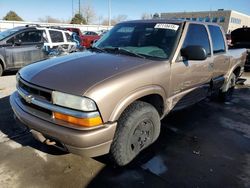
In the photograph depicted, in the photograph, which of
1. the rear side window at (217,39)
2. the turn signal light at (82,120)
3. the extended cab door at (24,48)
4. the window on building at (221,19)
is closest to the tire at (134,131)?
the turn signal light at (82,120)

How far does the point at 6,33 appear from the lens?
830 centimetres

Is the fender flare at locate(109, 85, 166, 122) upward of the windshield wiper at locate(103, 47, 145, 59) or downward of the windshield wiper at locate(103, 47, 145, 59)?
downward

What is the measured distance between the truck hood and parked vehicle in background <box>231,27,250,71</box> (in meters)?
8.22

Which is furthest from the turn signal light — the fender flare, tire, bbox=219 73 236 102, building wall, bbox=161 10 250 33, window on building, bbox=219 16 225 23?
window on building, bbox=219 16 225 23

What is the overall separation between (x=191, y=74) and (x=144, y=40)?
90 cm

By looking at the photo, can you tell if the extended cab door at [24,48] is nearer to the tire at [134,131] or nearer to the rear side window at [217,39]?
the rear side window at [217,39]

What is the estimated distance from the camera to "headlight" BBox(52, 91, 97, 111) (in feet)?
7.80

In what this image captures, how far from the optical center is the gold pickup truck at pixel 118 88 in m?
2.45

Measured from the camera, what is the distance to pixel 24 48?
838 centimetres

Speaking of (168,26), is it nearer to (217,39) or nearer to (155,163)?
(217,39)

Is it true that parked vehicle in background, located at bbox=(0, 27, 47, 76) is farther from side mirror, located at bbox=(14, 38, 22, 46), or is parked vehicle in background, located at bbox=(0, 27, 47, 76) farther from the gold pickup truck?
the gold pickup truck

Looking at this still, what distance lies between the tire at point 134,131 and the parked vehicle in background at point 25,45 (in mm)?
5093

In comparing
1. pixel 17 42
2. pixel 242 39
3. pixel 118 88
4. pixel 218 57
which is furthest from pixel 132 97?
pixel 242 39

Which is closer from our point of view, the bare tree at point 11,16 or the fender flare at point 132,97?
the fender flare at point 132,97
